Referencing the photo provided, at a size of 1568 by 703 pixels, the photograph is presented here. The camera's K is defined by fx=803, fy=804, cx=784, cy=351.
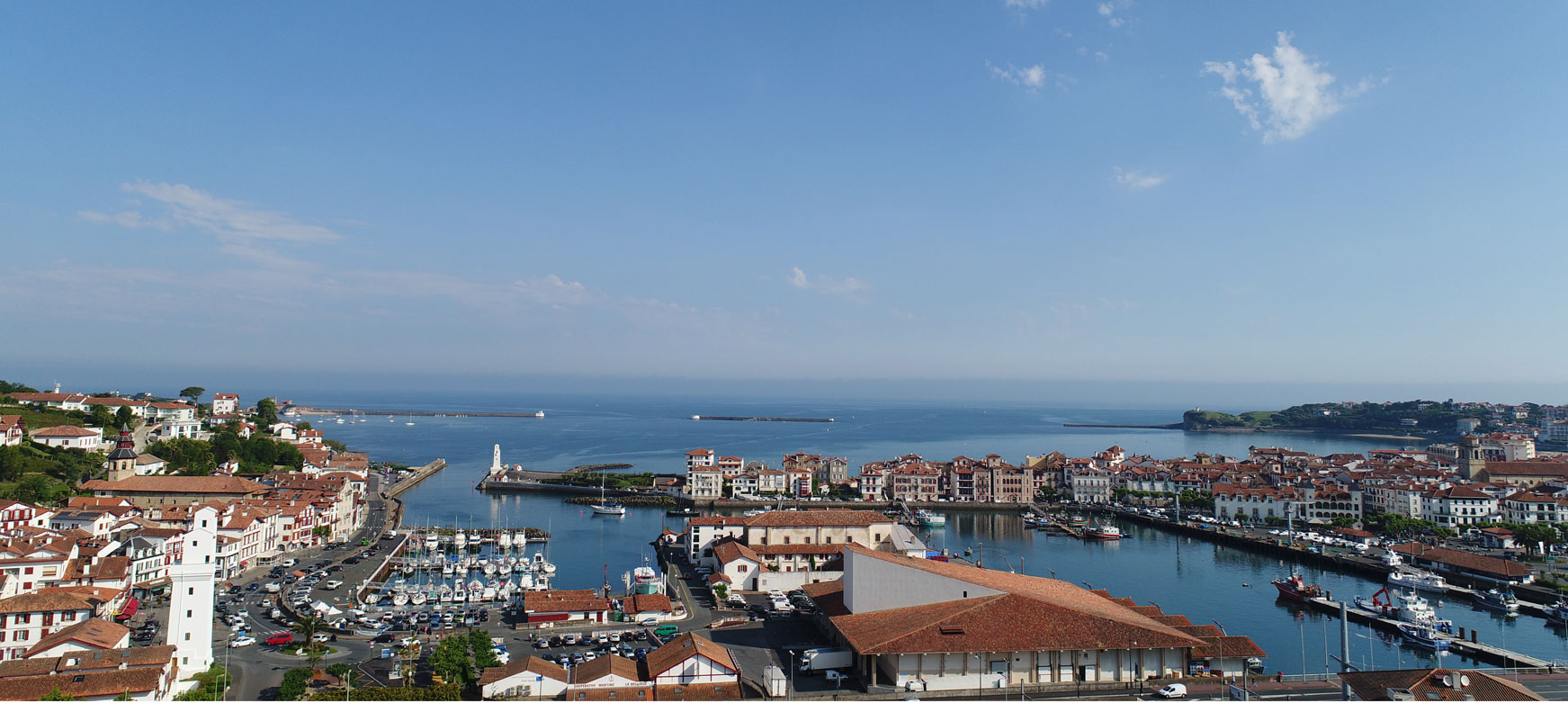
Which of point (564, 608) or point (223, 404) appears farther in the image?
point (223, 404)

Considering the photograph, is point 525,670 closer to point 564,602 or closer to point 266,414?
point 564,602

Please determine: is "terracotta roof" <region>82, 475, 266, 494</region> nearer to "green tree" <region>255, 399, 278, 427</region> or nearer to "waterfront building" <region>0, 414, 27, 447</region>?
"waterfront building" <region>0, 414, 27, 447</region>

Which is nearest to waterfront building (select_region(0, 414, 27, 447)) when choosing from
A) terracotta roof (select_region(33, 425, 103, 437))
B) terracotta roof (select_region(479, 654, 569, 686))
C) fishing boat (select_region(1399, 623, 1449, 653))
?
terracotta roof (select_region(33, 425, 103, 437))

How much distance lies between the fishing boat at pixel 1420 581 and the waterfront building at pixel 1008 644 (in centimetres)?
1536

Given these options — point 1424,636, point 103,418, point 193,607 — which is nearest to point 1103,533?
point 1424,636

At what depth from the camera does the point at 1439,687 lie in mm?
11547

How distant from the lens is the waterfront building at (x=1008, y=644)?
1428cm

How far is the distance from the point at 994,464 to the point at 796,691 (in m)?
36.3

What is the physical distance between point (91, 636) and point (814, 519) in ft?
58.8

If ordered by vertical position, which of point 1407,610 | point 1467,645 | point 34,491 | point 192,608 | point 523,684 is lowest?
point 1467,645

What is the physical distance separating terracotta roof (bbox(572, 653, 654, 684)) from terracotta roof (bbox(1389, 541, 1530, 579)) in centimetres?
2763

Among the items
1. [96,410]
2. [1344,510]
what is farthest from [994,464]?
[96,410]

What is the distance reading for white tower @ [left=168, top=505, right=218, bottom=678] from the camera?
46.7ft

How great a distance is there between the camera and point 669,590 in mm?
23000
